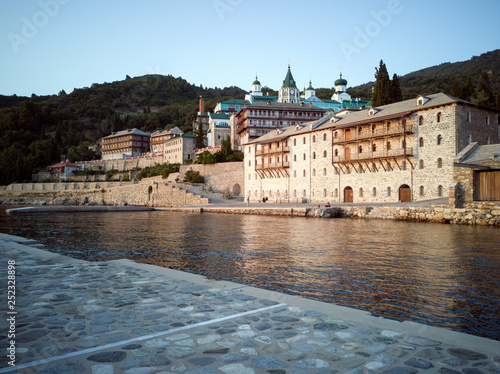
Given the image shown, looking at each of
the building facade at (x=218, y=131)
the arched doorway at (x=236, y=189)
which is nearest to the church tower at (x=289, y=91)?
the building facade at (x=218, y=131)

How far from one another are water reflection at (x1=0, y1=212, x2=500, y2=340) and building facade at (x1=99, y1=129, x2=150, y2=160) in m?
78.0

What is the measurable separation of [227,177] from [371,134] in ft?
82.5

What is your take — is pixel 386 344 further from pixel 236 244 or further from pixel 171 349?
pixel 236 244

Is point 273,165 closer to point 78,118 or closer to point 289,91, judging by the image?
point 289,91

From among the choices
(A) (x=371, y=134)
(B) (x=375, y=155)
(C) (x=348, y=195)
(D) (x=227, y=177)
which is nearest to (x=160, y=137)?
(D) (x=227, y=177)

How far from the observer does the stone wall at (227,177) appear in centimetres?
5606

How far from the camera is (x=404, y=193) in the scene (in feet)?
113

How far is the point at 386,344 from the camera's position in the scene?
331 centimetres

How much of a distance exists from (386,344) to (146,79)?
600 ft

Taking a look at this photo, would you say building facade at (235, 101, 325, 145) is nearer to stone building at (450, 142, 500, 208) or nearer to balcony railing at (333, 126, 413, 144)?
balcony railing at (333, 126, 413, 144)

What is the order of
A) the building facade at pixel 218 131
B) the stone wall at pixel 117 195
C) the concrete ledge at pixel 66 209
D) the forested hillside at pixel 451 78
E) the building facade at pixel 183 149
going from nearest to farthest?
1. the concrete ledge at pixel 66 209
2. the stone wall at pixel 117 195
3. the building facade at pixel 183 149
4. the building facade at pixel 218 131
5. the forested hillside at pixel 451 78

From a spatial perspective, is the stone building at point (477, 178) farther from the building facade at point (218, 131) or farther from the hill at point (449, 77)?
the hill at point (449, 77)

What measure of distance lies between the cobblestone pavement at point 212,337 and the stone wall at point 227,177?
50.7m

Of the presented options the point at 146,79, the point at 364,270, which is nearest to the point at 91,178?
the point at 364,270
